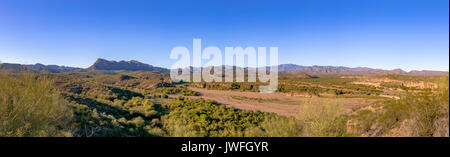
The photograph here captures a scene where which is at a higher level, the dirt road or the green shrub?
the green shrub

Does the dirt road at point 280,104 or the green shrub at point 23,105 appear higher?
the green shrub at point 23,105

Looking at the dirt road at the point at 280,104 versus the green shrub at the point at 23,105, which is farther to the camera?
the dirt road at the point at 280,104

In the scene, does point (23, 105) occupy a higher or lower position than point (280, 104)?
higher

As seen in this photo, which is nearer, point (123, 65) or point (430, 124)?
point (430, 124)

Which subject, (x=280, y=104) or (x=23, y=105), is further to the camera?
(x=280, y=104)

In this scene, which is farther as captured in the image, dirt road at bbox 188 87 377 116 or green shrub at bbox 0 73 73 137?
dirt road at bbox 188 87 377 116
